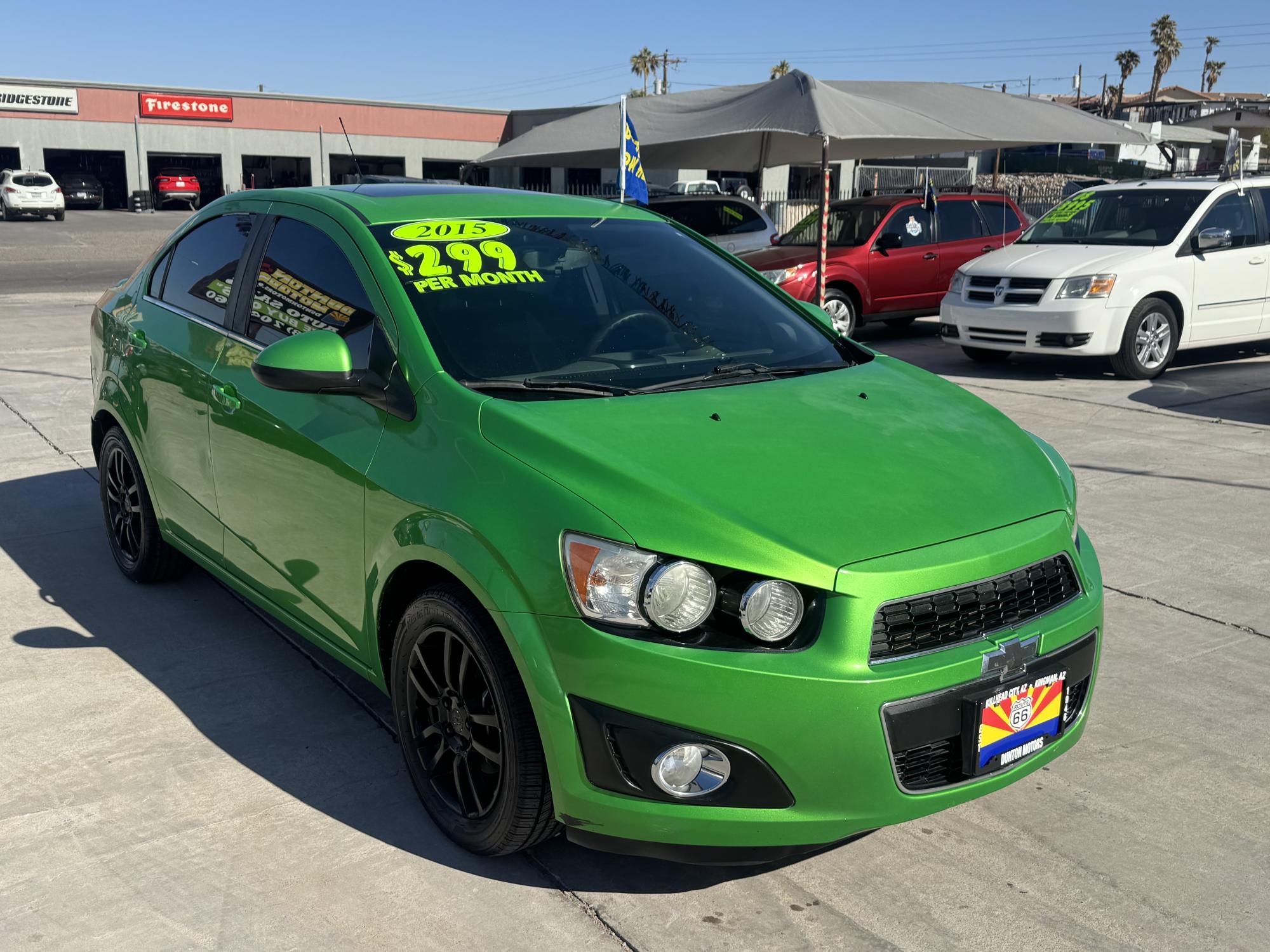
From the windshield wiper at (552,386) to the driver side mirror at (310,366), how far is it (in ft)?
1.13

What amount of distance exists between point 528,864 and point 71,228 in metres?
40.3

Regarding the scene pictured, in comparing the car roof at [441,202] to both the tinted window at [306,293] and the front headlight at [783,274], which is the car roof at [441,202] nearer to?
the tinted window at [306,293]

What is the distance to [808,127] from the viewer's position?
1227 cm

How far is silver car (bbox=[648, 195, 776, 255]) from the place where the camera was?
50.0ft

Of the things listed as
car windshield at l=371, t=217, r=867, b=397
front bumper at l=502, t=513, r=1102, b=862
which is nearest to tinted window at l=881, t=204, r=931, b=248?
car windshield at l=371, t=217, r=867, b=397

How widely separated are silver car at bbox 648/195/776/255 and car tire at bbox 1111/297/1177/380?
18.4ft

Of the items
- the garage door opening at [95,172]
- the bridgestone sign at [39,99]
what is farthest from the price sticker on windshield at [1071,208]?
the bridgestone sign at [39,99]

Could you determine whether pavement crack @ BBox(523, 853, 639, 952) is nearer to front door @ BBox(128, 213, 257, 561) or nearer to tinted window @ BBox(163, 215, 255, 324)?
front door @ BBox(128, 213, 257, 561)

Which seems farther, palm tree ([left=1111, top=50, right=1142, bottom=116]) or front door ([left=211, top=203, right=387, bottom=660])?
palm tree ([left=1111, top=50, right=1142, bottom=116])

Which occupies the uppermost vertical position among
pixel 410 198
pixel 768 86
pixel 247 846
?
pixel 768 86

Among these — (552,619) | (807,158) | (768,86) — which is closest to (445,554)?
(552,619)

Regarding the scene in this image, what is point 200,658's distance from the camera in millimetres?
4383

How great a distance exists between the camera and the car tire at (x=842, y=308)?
→ 13.1m

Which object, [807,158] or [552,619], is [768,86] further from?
[552,619]
